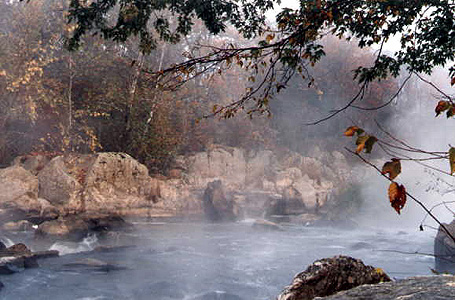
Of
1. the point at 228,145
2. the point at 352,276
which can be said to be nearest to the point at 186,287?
the point at 352,276

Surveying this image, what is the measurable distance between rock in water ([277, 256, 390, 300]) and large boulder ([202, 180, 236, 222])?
16086 millimetres

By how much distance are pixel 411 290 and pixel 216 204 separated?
18244mm

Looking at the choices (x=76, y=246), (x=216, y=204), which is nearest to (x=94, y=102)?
(x=216, y=204)

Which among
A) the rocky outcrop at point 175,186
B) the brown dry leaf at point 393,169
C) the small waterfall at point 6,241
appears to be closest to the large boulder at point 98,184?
the rocky outcrop at point 175,186

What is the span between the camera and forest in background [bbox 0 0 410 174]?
17266 mm

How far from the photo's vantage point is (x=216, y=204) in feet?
67.8

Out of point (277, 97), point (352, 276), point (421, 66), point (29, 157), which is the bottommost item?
point (352, 276)

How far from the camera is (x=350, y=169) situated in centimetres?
2858

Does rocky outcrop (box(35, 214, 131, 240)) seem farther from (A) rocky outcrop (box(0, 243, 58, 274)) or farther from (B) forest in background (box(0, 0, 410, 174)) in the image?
(B) forest in background (box(0, 0, 410, 174))

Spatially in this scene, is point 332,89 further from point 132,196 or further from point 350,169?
point 132,196

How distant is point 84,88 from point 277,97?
15878 mm

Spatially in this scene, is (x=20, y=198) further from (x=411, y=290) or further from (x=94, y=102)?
(x=411, y=290)

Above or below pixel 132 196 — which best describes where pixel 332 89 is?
above

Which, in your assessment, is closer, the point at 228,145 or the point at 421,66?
the point at 421,66
